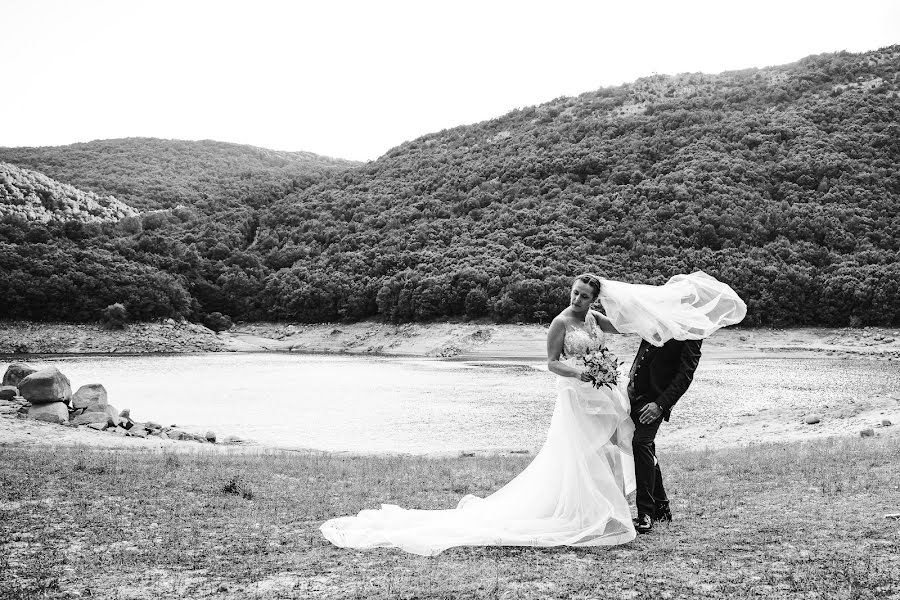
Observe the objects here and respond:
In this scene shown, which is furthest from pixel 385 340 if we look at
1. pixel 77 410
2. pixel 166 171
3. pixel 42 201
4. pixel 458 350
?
pixel 166 171

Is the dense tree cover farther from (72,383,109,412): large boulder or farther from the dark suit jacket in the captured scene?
the dark suit jacket

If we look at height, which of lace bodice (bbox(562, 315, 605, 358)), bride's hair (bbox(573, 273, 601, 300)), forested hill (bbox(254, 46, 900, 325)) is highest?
forested hill (bbox(254, 46, 900, 325))

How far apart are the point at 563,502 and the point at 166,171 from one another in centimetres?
16116

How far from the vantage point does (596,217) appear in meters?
88.7

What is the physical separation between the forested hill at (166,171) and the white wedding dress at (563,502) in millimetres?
127492

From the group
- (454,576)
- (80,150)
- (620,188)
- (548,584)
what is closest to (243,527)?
(454,576)

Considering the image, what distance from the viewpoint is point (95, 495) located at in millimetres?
9258

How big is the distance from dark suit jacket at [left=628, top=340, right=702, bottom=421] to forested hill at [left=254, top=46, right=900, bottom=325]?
63.3m

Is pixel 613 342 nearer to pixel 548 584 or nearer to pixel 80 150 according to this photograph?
pixel 548 584

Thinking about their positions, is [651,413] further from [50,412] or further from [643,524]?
[50,412]

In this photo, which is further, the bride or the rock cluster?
the rock cluster

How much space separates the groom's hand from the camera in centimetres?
710

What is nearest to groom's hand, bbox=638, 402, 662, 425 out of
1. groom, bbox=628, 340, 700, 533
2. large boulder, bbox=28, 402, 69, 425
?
groom, bbox=628, 340, 700, 533

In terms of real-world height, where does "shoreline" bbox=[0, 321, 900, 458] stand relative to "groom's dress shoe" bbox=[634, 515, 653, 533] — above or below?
below
